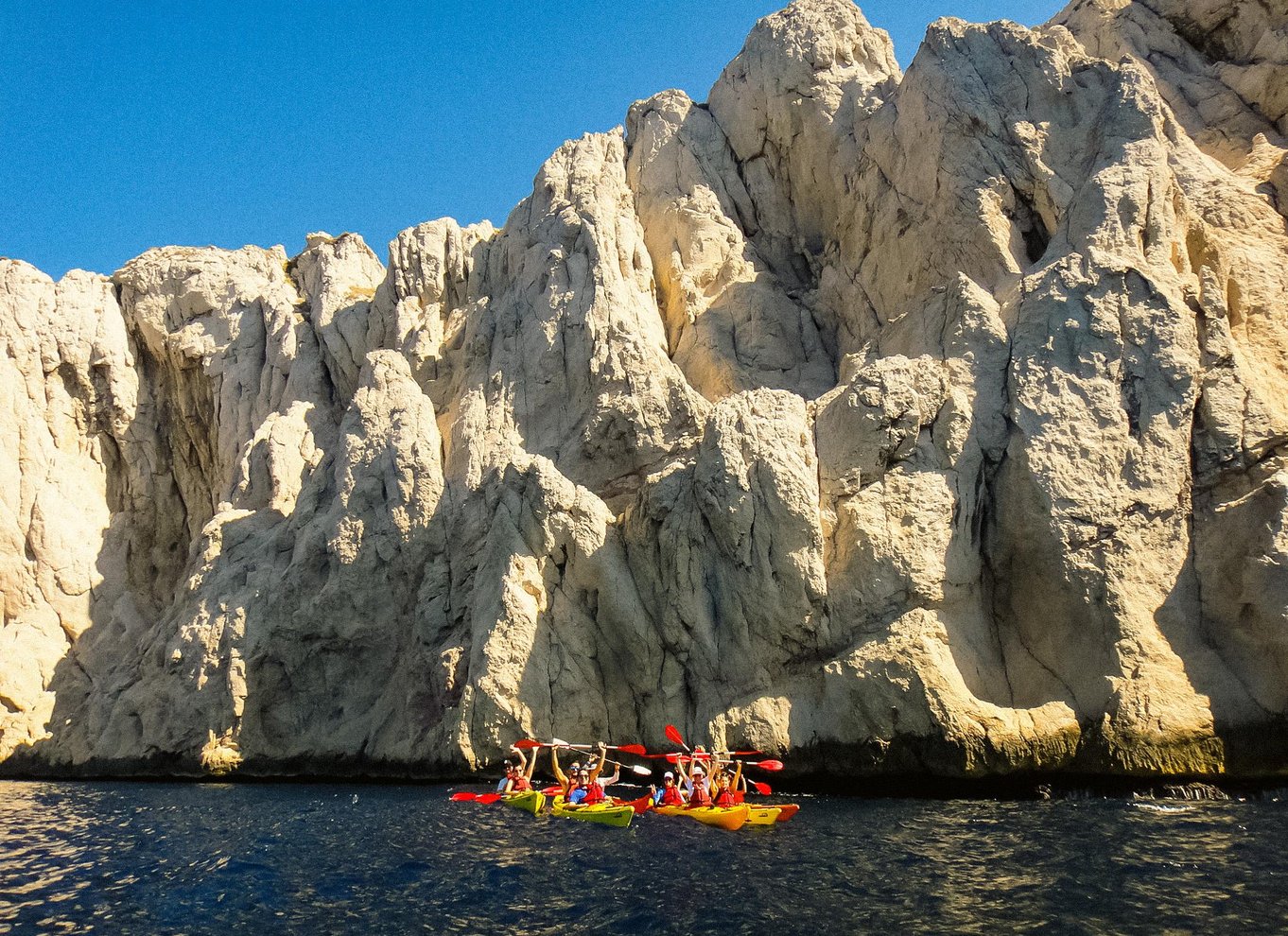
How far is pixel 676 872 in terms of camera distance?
1767cm

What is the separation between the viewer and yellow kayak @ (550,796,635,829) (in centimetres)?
2327

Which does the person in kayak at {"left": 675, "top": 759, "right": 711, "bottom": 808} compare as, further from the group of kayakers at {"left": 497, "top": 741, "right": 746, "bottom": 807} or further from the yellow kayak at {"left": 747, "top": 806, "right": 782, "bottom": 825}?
the yellow kayak at {"left": 747, "top": 806, "right": 782, "bottom": 825}

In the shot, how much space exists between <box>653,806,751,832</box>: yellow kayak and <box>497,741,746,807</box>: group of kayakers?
0.51 m

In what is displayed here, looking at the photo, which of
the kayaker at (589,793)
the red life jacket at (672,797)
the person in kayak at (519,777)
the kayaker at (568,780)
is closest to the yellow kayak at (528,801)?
the person in kayak at (519,777)

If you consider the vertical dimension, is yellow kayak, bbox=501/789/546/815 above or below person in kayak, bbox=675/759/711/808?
below

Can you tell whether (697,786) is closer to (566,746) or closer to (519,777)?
(566,746)

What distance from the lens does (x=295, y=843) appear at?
21656mm

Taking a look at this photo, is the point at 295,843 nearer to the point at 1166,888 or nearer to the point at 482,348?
the point at 1166,888

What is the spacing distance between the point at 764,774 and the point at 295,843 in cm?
1341

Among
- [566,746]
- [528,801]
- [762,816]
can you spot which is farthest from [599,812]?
[762,816]

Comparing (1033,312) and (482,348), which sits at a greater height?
(482,348)

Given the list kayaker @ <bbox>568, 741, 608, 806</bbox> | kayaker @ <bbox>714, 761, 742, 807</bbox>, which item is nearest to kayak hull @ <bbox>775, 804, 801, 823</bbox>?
kayaker @ <bbox>714, 761, 742, 807</bbox>

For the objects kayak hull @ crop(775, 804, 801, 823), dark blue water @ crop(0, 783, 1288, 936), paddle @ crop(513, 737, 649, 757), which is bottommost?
dark blue water @ crop(0, 783, 1288, 936)

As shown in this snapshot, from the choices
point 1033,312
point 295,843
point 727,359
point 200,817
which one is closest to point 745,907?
point 295,843
